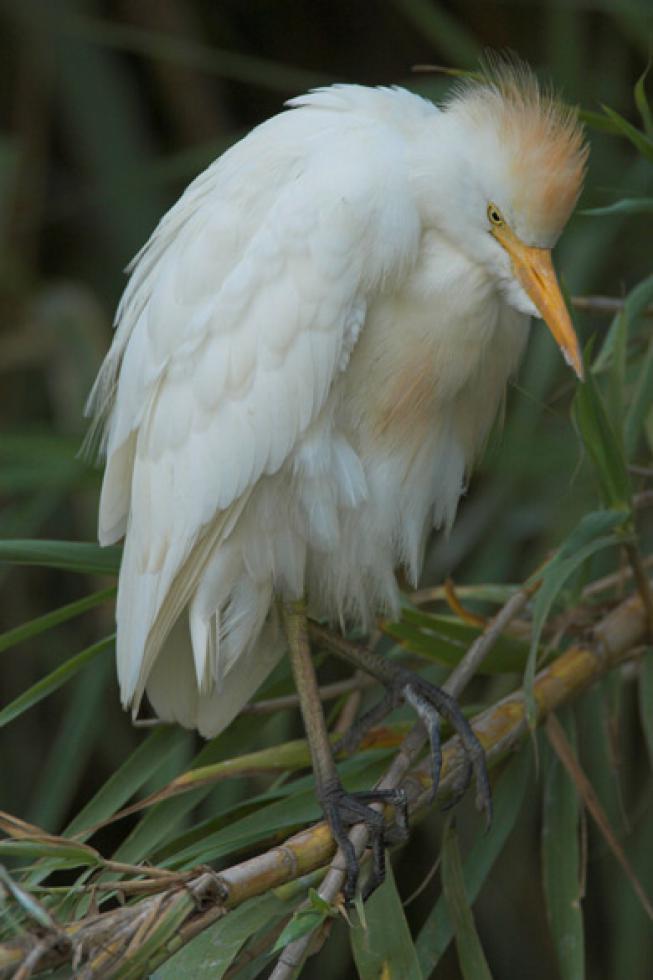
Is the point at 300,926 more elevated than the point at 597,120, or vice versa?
the point at 597,120

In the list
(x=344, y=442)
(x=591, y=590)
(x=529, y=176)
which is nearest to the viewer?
(x=529, y=176)

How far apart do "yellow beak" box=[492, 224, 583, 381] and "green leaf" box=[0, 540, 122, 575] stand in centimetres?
46

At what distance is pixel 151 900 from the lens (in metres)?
0.94

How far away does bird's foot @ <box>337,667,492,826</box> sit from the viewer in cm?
125

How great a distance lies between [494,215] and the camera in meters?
1.26

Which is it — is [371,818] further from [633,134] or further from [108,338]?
[108,338]

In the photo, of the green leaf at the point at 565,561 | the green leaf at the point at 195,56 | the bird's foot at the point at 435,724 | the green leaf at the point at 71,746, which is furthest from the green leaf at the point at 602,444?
the green leaf at the point at 195,56

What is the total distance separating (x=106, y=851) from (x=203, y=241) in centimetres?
124

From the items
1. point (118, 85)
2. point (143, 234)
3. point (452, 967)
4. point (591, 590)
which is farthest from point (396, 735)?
point (118, 85)

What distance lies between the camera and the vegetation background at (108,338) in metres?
1.63

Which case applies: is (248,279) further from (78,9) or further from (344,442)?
(78,9)

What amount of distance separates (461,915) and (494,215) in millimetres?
600

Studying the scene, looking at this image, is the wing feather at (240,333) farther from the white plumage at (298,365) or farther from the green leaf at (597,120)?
the green leaf at (597,120)

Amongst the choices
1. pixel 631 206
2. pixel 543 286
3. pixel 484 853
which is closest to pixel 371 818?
Result: pixel 484 853
